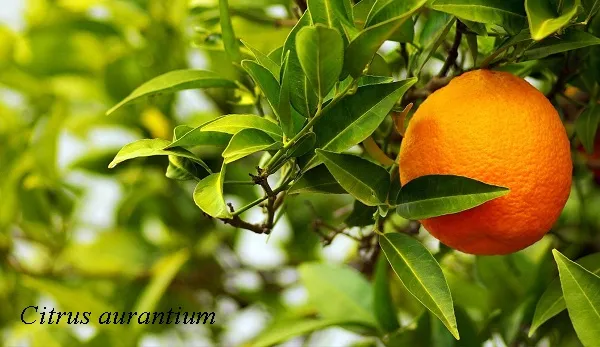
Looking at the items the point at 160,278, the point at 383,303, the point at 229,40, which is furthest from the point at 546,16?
the point at 160,278

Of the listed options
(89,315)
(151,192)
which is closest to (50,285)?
(89,315)

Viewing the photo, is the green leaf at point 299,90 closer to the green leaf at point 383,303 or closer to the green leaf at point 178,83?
the green leaf at point 178,83

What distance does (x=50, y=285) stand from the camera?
1093mm

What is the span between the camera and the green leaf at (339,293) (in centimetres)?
89

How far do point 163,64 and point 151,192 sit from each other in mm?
211

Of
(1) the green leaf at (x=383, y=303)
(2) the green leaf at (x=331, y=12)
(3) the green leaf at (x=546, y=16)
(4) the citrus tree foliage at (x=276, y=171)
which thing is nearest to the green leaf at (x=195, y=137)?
(4) the citrus tree foliage at (x=276, y=171)

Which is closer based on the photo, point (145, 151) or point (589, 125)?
point (145, 151)

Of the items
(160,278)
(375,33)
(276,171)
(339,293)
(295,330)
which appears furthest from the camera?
(160,278)

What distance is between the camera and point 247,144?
20.7 inches

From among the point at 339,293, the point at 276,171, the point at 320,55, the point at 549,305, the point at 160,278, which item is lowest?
the point at 160,278

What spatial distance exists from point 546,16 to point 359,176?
0.16 metres

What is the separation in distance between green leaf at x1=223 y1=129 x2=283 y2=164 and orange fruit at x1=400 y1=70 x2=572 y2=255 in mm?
101

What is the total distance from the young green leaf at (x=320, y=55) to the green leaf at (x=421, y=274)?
125 millimetres

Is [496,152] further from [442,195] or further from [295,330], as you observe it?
[295,330]
